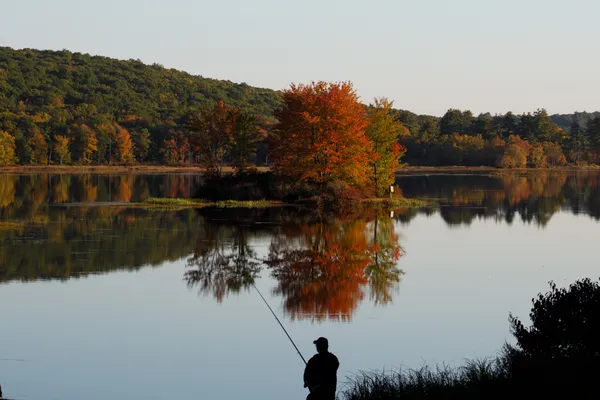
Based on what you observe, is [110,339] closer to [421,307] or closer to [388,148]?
[421,307]

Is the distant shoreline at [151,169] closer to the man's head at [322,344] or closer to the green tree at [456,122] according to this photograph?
the green tree at [456,122]

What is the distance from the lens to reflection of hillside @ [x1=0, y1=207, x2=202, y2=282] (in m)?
26.7

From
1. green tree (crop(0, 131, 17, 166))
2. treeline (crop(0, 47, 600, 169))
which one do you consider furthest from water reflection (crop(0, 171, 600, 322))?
treeline (crop(0, 47, 600, 169))

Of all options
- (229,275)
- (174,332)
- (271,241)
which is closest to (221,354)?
(174,332)

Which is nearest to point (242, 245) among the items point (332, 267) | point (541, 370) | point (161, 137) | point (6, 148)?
point (332, 267)

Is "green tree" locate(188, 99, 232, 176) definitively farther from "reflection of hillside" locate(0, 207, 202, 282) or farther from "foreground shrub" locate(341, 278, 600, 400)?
"foreground shrub" locate(341, 278, 600, 400)

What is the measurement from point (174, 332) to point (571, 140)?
15065 cm

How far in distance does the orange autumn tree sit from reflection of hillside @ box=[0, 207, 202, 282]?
11.6m

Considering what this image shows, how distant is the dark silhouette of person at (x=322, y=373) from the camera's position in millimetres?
9727

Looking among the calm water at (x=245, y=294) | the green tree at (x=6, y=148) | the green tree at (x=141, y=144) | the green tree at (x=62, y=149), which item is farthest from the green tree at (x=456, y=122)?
the calm water at (x=245, y=294)

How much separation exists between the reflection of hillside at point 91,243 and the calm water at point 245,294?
13cm

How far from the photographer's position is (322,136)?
5491cm

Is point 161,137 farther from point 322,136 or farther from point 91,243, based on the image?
point 91,243

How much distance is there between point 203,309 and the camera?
Answer: 2066 centimetres
